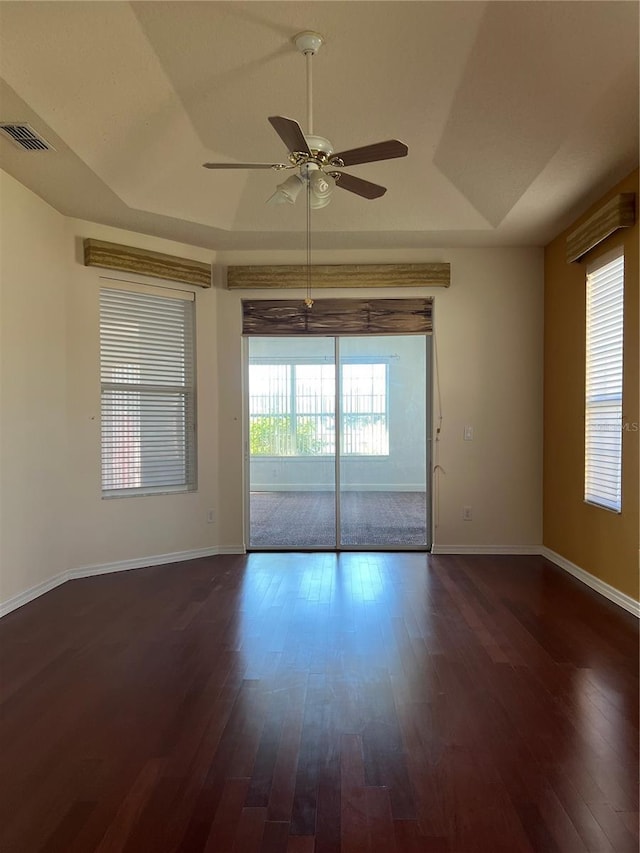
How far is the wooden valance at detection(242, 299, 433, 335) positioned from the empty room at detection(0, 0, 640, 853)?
34 mm

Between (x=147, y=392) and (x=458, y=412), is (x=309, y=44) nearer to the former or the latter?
(x=147, y=392)

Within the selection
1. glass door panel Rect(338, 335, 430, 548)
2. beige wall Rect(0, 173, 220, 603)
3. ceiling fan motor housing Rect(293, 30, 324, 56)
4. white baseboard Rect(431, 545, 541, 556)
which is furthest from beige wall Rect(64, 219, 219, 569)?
ceiling fan motor housing Rect(293, 30, 324, 56)

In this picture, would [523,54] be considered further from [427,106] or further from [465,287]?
[465,287]

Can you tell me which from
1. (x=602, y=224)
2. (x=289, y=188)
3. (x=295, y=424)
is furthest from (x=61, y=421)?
(x=602, y=224)

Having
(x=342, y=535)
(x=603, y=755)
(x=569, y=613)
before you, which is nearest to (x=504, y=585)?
(x=569, y=613)

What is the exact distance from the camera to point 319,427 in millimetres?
5293

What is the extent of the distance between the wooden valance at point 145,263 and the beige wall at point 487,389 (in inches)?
12.6

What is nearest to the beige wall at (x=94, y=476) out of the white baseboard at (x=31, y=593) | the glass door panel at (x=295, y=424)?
the white baseboard at (x=31, y=593)

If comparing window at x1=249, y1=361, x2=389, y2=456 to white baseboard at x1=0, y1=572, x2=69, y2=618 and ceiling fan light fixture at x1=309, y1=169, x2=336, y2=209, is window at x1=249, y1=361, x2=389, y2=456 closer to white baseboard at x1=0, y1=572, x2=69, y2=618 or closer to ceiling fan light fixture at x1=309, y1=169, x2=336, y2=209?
→ white baseboard at x1=0, y1=572, x2=69, y2=618

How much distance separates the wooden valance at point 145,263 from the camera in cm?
435

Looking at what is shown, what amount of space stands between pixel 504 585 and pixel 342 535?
165 centimetres

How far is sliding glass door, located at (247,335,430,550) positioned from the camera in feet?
17.2

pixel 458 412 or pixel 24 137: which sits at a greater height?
pixel 24 137

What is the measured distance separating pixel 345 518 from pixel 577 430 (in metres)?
2.22
